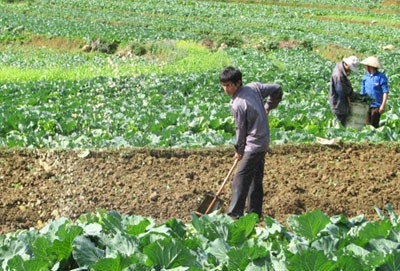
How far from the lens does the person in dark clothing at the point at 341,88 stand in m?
10.1

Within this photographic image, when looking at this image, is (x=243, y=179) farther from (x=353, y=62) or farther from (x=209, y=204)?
(x=353, y=62)

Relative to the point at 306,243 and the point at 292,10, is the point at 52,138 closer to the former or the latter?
the point at 306,243

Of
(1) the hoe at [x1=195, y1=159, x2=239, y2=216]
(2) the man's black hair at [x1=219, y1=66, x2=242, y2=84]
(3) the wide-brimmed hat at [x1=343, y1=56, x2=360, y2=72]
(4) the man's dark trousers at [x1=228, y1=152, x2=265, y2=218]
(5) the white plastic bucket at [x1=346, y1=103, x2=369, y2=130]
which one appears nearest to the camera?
(2) the man's black hair at [x1=219, y1=66, x2=242, y2=84]

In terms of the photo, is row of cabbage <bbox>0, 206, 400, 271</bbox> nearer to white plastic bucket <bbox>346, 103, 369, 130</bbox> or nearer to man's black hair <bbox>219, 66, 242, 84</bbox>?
man's black hair <bbox>219, 66, 242, 84</bbox>

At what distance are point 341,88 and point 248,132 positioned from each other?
3606 millimetres

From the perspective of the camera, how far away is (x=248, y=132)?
7.16 metres

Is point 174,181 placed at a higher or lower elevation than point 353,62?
lower

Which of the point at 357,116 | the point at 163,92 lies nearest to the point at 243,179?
the point at 357,116

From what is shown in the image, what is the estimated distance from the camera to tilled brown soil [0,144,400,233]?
8062mm

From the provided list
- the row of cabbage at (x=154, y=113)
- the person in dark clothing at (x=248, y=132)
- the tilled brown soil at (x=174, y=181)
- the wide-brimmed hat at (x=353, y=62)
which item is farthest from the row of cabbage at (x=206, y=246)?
the row of cabbage at (x=154, y=113)

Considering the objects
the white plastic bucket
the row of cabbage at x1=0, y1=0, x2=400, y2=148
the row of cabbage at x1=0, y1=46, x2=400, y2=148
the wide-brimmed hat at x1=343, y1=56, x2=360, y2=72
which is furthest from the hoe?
the white plastic bucket

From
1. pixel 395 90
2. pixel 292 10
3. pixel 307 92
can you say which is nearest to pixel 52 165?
pixel 307 92

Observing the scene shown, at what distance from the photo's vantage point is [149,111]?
1291 centimetres

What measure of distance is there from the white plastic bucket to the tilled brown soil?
688 mm
